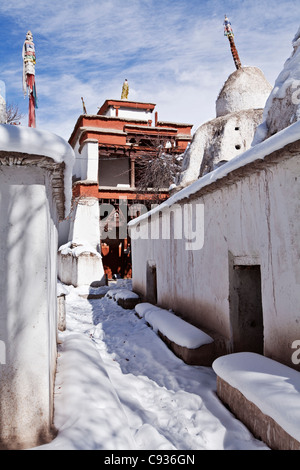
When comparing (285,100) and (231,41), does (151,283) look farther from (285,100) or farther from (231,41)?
(231,41)

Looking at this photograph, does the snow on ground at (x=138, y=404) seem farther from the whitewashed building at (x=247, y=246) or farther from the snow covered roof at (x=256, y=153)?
the snow covered roof at (x=256, y=153)

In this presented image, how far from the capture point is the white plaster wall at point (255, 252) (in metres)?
3.61

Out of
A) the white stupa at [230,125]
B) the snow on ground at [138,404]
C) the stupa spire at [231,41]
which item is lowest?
the snow on ground at [138,404]

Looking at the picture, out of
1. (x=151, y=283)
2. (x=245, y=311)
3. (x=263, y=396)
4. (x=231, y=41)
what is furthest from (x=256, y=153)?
(x=231, y=41)

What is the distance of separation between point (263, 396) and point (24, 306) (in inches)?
80.5

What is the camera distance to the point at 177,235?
7.51 m

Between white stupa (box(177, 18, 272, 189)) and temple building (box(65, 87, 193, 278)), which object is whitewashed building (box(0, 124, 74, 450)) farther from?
temple building (box(65, 87, 193, 278))

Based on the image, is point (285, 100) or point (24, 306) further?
point (285, 100)

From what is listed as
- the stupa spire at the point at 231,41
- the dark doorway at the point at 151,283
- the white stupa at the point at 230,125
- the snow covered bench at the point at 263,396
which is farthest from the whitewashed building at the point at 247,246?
the stupa spire at the point at 231,41

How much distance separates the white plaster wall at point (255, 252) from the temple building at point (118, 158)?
11399 mm

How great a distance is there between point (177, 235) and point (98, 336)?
2.70m

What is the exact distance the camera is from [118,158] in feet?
69.0

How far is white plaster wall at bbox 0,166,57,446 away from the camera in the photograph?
2293mm

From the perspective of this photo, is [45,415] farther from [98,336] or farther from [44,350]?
[98,336]
